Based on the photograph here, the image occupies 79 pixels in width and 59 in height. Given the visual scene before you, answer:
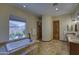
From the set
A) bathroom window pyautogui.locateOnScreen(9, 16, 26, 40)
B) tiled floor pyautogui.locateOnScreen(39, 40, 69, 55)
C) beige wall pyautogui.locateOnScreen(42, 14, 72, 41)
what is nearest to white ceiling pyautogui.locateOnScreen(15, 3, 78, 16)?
beige wall pyautogui.locateOnScreen(42, 14, 72, 41)

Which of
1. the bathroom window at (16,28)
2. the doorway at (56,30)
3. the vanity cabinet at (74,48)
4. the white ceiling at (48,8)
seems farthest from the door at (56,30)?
the bathroom window at (16,28)

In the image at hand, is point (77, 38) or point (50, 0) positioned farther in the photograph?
point (77, 38)

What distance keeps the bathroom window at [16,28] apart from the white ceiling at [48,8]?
0.24m

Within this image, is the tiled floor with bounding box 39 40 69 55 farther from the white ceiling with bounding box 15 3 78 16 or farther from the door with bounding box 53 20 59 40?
the white ceiling with bounding box 15 3 78 16

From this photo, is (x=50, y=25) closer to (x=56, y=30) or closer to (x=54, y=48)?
(x=56, y=30)

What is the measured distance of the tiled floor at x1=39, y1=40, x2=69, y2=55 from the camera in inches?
69.3

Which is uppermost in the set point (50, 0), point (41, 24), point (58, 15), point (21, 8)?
point (50, 0)

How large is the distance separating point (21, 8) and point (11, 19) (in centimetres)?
25

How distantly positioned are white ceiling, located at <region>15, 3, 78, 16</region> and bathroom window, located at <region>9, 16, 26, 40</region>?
0.24 meters

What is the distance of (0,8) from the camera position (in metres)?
1.68

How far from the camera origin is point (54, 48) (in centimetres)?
180

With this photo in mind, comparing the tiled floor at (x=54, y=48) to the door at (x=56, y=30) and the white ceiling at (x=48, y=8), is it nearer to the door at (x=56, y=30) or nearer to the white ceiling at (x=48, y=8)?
the door at (x=56, y=30)
